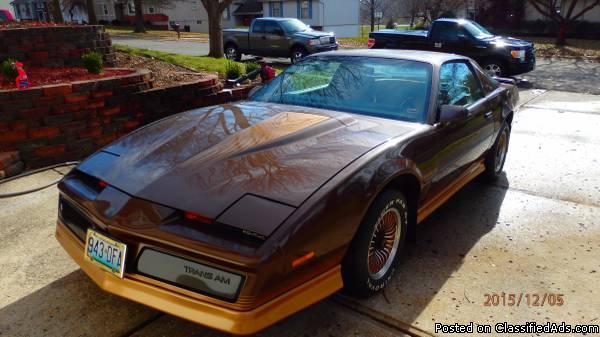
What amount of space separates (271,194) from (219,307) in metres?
0.54

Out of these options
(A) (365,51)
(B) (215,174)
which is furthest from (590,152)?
(B) (215,174)

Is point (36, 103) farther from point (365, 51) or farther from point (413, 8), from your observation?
point (413, 8)

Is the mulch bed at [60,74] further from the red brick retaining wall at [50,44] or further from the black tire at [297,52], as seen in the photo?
the black tire at [297,52]

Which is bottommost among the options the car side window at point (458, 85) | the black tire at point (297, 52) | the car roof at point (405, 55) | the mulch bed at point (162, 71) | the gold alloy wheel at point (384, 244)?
the gold alloy wheel at point (384, 244)

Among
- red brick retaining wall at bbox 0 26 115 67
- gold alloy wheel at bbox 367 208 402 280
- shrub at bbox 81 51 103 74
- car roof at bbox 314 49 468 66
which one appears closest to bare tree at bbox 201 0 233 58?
red brick retaining wall at bbox 0 26 115 67

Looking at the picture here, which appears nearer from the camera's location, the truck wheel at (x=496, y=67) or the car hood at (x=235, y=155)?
the car hood at (x=235, y=155)

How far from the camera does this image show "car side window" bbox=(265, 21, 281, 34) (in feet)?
49.4

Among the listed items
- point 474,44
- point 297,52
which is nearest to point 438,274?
point 474,44

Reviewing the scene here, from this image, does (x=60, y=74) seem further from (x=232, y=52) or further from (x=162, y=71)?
(x=232, y=52)

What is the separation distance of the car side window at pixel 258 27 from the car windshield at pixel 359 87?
40.1 ft

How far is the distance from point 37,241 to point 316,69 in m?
2.49

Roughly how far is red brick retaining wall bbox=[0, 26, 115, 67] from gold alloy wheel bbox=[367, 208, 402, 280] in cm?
571
